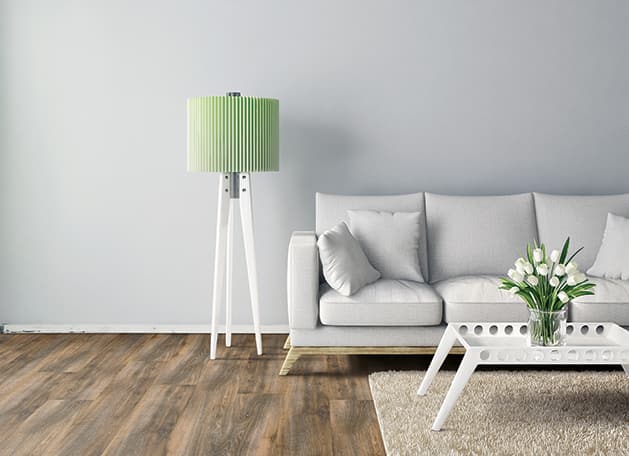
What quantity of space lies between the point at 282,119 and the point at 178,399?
2.00 meters

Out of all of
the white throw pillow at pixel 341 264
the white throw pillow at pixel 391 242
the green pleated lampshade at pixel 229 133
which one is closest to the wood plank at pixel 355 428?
the white throw pillow at pixel 341 264

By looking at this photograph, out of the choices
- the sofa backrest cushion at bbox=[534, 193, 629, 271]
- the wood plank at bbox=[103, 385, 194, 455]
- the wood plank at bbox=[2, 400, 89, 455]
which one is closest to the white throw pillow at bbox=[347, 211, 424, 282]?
the sofa backrest cushion at bbox=[534, 193, 629, 271]

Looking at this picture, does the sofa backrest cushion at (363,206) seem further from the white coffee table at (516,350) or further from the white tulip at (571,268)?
the white tulip at (571,268)

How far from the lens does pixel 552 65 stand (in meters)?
4.36

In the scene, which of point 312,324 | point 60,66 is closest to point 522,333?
point 312,324

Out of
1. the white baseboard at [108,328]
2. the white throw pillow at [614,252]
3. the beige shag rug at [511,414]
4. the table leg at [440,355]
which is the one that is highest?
the white throw pillow at [614,252]

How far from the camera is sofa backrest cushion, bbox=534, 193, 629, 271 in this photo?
4.01m

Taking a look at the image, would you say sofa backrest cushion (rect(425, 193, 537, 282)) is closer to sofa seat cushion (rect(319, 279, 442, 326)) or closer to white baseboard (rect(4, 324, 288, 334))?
sofa seat cushion (rect(319, 279, 442, 326))

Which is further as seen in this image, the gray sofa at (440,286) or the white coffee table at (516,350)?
the gray sofa at (440,286)

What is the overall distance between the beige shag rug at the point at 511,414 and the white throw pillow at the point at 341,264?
476 millimetres

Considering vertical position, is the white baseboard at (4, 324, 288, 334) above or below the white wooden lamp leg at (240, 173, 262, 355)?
below

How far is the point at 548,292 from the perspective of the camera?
278 centimetres

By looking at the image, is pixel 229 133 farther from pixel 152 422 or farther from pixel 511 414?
pixel 511 414

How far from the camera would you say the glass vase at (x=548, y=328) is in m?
2.74
